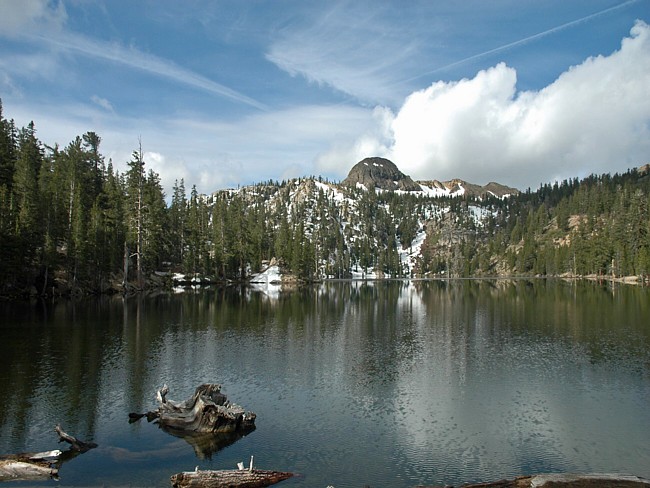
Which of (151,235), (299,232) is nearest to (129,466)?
(151,235)

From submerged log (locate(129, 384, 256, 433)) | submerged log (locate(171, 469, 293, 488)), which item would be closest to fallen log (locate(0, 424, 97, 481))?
submerged log (locate(171, 469, 293, 488))

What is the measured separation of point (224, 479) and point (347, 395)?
12.1 m

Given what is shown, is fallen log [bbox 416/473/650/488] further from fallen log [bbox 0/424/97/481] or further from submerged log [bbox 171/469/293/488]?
fallen log [bbox 0/424/97/481]

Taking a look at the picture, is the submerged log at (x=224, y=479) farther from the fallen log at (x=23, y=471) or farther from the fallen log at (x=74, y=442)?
the fallen log at (x=74, y=442)

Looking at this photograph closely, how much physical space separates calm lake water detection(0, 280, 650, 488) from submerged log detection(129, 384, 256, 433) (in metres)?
0.71

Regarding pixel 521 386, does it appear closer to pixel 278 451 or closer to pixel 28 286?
pixel 278 451

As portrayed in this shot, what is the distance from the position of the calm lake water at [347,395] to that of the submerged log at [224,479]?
0.81 meters

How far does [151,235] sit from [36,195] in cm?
3031

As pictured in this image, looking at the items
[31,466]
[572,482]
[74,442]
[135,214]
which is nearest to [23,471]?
[31,466]

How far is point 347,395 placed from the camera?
88.1 feet

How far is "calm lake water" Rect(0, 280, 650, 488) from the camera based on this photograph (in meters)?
18.1

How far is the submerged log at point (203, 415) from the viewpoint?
21.4m

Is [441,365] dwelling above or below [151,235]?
below

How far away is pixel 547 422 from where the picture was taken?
22.3 meters
